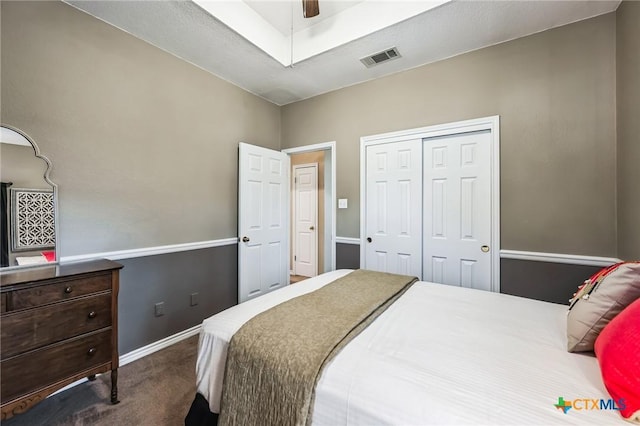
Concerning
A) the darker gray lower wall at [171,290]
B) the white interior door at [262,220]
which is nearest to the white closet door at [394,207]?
the white interior door at [262,220]

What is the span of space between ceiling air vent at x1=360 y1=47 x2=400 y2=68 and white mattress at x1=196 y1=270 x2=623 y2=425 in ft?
7.72

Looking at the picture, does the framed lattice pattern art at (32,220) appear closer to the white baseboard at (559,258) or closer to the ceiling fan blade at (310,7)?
the ceiling fan blade at (310,7)

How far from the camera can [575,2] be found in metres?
1.95

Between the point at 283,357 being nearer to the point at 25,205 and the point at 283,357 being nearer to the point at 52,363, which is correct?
the point at 52,363

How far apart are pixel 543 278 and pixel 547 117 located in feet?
4.48

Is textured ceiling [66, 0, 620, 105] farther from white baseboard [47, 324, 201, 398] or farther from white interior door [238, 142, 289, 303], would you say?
white baseboard [47, 324, 201, 398]

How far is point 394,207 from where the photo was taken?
9.74 feet

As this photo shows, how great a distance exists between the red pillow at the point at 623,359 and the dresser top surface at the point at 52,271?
96.2 inches

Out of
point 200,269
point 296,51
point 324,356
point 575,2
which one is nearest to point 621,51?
point 575,2

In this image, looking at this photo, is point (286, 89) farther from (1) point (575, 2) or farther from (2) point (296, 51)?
(1) point (575, 2)

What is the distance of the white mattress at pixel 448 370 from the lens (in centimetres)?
78

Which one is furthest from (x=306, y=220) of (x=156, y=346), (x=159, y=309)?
(x=156, y=346)

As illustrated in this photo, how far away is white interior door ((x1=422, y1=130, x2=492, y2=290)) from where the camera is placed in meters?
2.50

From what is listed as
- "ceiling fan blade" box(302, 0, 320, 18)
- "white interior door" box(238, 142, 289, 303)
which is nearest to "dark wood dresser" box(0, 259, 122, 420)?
"white interior door" box(238, 142, 289, 303)
